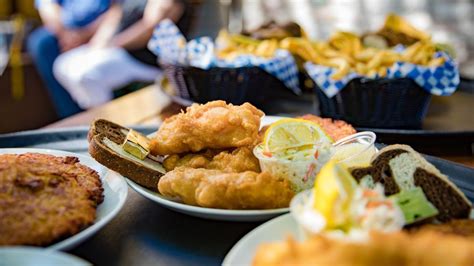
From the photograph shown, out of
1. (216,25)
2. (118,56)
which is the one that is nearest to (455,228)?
(118,56)

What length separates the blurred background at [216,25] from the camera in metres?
4.02

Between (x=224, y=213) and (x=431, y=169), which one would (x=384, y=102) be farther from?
(x=224, y=213)

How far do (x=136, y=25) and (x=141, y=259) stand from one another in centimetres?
305

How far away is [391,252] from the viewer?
0.65 meters

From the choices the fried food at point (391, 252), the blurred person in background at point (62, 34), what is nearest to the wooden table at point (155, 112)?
the fried food at point (391, 252)

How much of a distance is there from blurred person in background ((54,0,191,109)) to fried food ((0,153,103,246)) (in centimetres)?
257

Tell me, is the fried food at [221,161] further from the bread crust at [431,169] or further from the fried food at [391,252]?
the fried food at [391,252]

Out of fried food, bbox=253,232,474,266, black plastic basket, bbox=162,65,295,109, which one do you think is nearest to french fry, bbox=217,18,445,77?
black plastic basket, bbox=162,65,295,109

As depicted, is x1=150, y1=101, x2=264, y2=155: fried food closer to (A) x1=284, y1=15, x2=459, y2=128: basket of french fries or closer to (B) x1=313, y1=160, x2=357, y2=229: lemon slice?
(B) x1=313, y1=160, x2=357, y2=229: lemon slice

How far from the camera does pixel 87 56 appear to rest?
372cm

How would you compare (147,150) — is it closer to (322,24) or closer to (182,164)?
(182,164)

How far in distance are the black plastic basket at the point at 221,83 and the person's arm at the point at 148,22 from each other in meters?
1.51

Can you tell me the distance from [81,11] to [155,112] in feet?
7.06

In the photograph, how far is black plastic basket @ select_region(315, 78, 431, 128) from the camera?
1.75m
